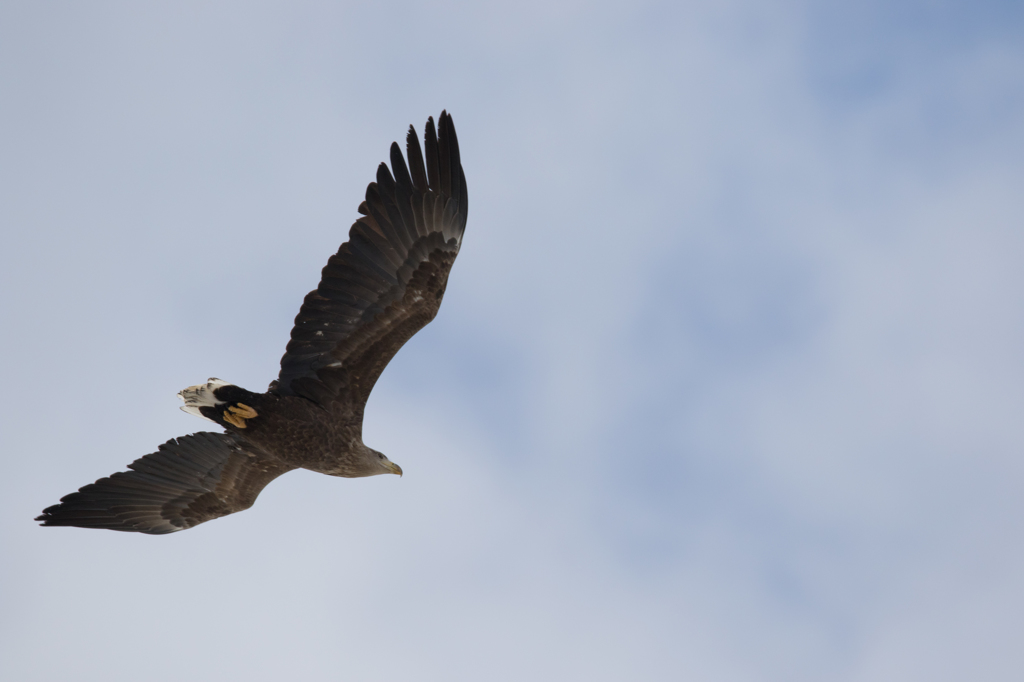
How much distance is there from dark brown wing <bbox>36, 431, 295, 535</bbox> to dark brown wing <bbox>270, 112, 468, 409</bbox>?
1680 mm

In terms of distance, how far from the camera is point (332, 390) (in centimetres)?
1276

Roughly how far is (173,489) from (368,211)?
5026 millimetres

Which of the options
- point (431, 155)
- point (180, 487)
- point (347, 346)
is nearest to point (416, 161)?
point (431, 155)

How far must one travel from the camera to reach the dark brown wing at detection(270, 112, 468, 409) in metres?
12.2

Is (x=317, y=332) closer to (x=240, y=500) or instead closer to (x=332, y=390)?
(x=332, y=390)

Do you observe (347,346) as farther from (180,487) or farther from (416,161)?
(180,487)

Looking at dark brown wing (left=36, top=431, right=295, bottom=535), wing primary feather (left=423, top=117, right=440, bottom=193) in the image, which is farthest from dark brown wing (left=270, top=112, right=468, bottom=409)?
dark brown wing (left=36, top=431, right=295, bottom=535)

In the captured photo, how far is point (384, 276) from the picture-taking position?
1238 centimetres

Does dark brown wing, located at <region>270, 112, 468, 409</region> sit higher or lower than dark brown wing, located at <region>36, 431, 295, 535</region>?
higher

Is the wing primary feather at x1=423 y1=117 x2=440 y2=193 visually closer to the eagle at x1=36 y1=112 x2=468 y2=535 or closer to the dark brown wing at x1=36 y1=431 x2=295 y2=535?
the eagle at x1=36 y1=112 x2=468 y2=535

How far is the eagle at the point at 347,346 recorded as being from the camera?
12227 mm

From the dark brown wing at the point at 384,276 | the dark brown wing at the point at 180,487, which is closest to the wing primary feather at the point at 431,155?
the dark brown wing at the point at 384,276

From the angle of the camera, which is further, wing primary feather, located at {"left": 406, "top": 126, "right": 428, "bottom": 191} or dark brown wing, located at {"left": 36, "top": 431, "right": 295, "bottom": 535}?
dark brown wing, located at {"left": 36, "top": 431, "right": 295, "bottom": 535}

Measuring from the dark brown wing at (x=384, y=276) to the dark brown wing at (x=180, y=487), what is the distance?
1.68m
